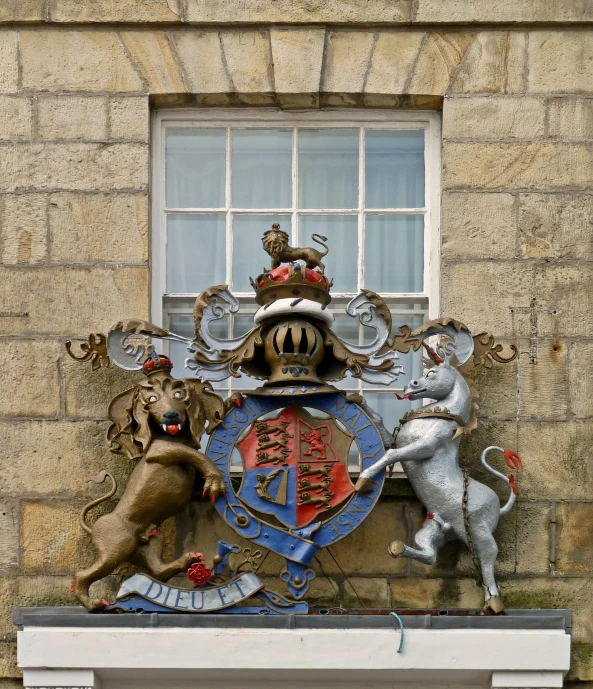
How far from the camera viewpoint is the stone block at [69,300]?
968 centimetres

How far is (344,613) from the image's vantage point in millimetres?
9070

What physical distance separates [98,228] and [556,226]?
2.39 m

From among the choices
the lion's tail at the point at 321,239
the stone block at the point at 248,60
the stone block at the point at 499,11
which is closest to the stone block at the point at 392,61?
the stone block at the point at 499,11

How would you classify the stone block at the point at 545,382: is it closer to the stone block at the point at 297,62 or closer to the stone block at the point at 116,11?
the stone block at the point at 297,62

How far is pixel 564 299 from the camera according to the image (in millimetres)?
9672

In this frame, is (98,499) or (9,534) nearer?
(98,499)

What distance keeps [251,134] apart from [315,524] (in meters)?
2.34

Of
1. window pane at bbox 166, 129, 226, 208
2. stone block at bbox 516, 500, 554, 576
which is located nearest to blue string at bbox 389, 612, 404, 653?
stone block at bbox 516, 500, 554, 576

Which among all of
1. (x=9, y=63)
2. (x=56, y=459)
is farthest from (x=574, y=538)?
(x=9, y=63)

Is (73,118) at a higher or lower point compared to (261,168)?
higher

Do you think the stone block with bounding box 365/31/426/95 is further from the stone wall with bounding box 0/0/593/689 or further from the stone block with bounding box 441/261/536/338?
the stone block with bounding box 441/261/536/338

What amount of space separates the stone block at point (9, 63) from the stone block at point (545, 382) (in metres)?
3.05

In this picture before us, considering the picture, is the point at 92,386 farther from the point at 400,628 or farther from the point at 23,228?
the point at 400,628

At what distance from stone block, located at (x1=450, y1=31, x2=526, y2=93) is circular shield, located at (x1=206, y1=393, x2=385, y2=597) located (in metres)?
1.94
